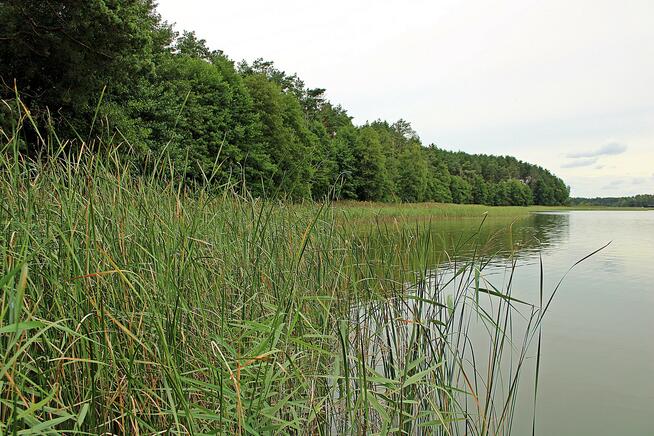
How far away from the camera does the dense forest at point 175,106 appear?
827 centimetres

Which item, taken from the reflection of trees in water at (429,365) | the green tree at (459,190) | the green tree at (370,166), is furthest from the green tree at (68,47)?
the green tree at (459,190)

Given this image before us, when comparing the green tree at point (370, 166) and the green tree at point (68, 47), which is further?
the green tree at point (370, 166)

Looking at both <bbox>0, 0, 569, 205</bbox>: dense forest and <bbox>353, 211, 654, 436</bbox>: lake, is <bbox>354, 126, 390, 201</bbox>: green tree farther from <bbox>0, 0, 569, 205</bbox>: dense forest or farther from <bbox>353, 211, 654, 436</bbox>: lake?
<bbox>353, 211, 654, 436</bbox>: lake

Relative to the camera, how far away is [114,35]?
11.0 meters

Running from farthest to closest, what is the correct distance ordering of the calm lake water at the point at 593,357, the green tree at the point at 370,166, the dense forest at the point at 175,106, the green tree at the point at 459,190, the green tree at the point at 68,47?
the green tree at the point at 459,190 → the green tree at the point at 370,166 → the green tree at the point at 68,47 → the dense forest at the point at 175,106 → the calm lake water at the point at 593,357

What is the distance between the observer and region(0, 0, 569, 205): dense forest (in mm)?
8273

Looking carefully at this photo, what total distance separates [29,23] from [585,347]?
13660 mm

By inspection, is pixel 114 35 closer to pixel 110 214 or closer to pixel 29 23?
pixel 29 23

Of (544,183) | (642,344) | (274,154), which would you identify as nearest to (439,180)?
(274,154)

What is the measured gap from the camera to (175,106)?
1859 centimetres

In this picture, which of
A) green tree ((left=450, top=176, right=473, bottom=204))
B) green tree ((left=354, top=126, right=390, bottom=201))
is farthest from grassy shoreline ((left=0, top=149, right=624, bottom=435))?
green tree ((left=450, top=176, right=473, bottom=204))

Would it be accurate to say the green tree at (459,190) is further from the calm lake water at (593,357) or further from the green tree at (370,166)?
the calm lake water at (593,357)

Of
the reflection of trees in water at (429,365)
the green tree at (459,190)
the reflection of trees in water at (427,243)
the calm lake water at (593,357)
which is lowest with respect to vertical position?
the calm lake water at (593,357)

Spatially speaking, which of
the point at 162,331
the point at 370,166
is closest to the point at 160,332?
the point at 162,331
